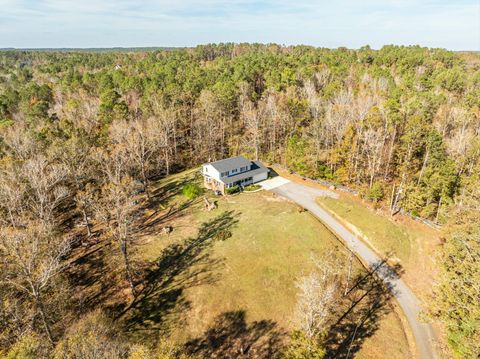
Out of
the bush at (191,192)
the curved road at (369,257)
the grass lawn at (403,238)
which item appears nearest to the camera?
the curved road at (369,257)

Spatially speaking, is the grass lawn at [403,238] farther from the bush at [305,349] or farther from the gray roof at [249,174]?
the bush at [305,349]

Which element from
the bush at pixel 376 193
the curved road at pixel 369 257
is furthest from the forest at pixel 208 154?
the curved road at pixel 369 257

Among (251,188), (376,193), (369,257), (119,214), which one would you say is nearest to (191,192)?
(251,188)

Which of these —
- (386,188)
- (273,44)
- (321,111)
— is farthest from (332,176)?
(273,44)

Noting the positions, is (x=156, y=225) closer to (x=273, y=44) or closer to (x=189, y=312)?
(x=189, y=312)

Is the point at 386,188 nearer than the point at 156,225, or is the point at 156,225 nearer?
the point at 156,225

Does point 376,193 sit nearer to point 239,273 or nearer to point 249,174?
point 249,174
